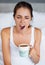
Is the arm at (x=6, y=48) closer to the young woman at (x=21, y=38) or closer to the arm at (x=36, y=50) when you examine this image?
the young woman at (x=21, y=38)

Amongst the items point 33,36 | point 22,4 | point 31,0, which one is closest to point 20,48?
point 33,36

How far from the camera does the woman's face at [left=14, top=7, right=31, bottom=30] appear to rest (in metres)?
0.75

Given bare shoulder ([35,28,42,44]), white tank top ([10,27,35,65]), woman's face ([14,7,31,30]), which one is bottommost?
white tank top ([10,27,35,65])

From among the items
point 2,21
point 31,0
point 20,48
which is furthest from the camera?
point 31,0

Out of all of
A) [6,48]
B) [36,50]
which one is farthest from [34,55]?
[6,48]

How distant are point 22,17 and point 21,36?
0.09m

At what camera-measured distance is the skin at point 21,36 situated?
756mm

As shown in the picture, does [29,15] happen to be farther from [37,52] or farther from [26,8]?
[37,52]

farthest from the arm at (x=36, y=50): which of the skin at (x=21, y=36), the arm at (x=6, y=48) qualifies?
the arm at (x=6, y=48)

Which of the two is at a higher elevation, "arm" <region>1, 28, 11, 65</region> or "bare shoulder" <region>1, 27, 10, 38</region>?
"bare shoulder" <region>1, 27, 10, 38</region>

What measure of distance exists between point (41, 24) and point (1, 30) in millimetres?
198

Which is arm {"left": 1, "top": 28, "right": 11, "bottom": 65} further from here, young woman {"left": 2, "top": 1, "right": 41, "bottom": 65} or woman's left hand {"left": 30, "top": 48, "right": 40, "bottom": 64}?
woman's left hand {"left": 30, "top": 48, "right": 40, "bottom": 64}

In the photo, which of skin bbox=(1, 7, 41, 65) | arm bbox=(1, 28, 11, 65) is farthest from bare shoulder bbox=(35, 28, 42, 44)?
arm bbox=(1, 28, 11, 65)

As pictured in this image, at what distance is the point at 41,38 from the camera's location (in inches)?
30.9
